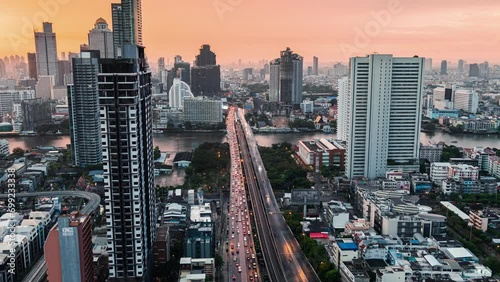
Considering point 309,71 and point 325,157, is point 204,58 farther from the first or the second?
point 325,157

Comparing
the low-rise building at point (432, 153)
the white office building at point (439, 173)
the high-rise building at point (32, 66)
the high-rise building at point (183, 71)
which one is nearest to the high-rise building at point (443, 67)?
the high-rise building at point (183, 71)

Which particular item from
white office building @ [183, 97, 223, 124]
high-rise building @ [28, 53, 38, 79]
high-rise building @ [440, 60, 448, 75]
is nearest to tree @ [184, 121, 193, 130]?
white office building @ [183, 97, 223, 124]

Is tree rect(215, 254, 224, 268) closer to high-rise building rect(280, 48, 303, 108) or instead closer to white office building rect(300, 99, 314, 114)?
white office building rect(300, 99, 314, 114)

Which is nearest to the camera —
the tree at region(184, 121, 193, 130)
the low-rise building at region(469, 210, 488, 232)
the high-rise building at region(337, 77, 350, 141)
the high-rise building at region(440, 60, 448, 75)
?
the low-rise building at region(469, 210, 488, 232)

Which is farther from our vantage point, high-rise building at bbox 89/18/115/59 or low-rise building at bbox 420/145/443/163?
high-rise building at bbox 89/18/115/59

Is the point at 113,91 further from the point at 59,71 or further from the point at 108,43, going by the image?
the point at 59,71
